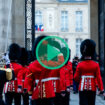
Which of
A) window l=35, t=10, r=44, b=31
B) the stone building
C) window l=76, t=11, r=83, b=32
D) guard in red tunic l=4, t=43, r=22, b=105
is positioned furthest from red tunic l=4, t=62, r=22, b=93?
window l=76, t=11, r=83, b=32

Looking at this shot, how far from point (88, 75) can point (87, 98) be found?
1.48ft

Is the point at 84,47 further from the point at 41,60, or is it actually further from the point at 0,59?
the point at 0,59

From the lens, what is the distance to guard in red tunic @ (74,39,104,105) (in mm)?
7109

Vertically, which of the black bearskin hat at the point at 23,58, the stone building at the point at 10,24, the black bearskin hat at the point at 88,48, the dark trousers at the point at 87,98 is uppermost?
the stone building at the point at 10,24

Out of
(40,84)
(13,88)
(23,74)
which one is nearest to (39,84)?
(40,84)

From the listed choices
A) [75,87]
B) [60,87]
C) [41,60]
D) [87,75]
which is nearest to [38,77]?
[41,60]

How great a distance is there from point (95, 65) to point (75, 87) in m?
8.26

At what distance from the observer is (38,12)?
4231 cm

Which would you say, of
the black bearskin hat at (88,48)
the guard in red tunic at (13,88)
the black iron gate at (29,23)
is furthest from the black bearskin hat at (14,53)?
the black iron gate at (29,23)

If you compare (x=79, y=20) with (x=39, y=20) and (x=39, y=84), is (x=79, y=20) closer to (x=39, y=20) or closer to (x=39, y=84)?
(x=39, y=20)

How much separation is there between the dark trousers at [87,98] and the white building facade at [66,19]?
34.5 meters

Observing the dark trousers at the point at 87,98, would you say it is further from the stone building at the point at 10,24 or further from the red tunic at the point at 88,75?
the stone building at the point at 10,24

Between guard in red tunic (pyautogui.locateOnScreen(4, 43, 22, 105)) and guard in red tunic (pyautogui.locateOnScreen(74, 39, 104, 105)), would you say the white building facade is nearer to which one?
guard in red tunic (pyautogui.locateOnScreen(4, 43, 22, 105))

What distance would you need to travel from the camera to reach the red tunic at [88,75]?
280 inches
